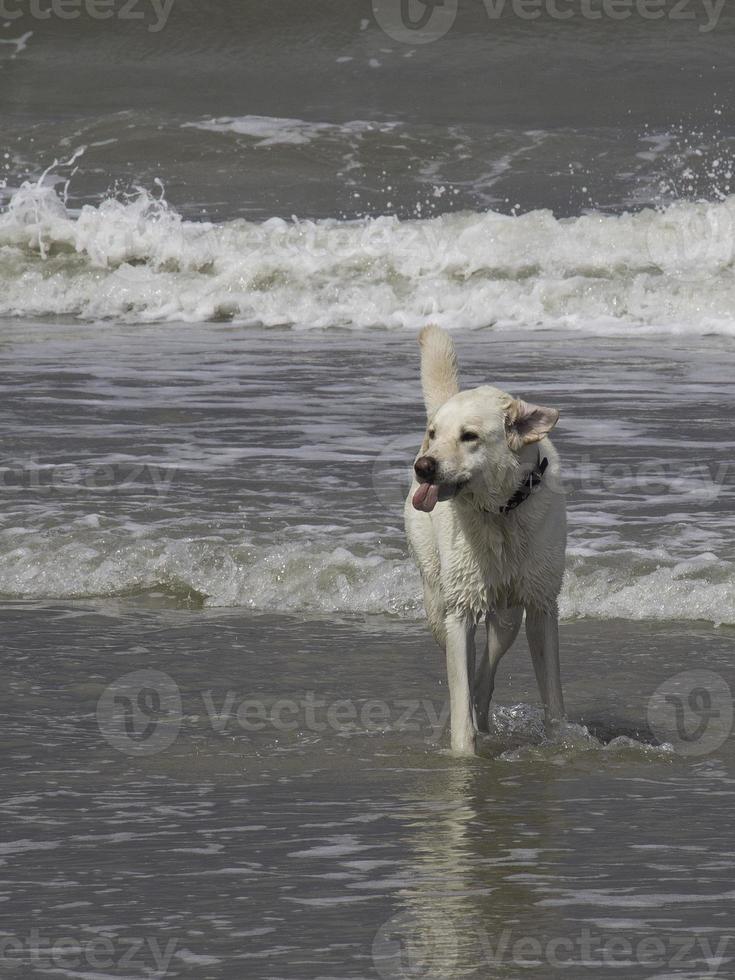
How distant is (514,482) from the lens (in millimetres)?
5223

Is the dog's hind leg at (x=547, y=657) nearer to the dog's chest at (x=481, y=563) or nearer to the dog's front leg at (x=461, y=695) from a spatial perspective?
the dog's chest at (x=481, y=563)

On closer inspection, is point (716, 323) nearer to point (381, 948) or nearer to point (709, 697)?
point (709, 697)

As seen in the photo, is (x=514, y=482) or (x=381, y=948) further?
(x=514, y=482)

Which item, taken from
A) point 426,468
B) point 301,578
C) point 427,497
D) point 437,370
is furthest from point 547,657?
point 301,578

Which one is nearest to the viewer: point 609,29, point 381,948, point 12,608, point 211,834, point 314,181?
point 381,948

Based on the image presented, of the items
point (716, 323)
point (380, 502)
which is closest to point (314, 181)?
point (716, 323)

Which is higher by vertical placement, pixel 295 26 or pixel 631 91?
pixel 295 26

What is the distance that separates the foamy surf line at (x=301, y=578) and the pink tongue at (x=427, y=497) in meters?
2.05

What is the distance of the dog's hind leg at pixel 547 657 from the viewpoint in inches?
212

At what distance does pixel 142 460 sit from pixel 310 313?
25.0 ft

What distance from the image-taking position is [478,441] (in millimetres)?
5086

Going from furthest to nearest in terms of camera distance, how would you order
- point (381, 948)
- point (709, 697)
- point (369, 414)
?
point (369, 414)
point (709, 697)
point (381, 948)

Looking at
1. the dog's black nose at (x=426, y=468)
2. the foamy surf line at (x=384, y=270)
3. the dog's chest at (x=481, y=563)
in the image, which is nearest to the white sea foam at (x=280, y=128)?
the foamy surf line at (x=384, y=270)

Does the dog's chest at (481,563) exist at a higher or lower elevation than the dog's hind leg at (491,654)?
higher
